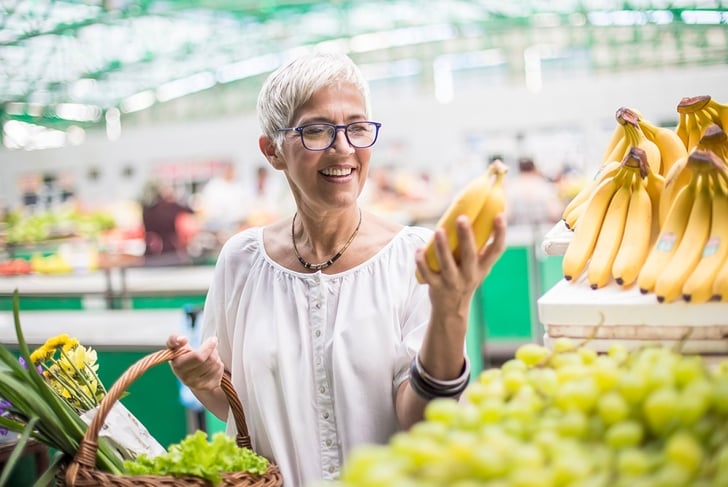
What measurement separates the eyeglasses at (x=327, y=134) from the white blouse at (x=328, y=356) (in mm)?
269

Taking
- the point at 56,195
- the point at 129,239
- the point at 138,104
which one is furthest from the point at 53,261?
the point at 138,104

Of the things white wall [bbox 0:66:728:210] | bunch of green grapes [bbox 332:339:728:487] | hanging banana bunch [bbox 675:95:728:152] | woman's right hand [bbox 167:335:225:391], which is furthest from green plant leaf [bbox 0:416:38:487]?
white wall [bbox 0:66:728:210]

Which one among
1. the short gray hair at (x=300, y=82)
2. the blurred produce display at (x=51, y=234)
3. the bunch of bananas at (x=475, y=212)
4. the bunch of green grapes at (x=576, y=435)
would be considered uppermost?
the short gray hair at (x=300, y=82)

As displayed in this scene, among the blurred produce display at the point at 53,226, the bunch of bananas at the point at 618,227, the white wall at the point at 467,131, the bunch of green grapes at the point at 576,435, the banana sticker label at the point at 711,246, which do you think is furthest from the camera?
the white wall at the point at 467,131

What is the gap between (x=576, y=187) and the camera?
842cm

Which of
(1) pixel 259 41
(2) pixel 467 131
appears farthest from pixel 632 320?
(1) pixel 259 41

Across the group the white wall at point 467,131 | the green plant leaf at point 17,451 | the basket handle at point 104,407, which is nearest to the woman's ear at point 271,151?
the basket handle at point 104,407

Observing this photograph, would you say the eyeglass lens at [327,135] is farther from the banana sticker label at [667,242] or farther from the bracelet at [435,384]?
the banana sticker label at [667,242]

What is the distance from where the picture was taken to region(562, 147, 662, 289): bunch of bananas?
150 centimetres

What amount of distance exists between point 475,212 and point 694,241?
51 centimetres

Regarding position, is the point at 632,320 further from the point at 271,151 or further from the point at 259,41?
the point at 259,41

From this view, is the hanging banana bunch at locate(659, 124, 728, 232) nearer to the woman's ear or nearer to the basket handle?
the woman's ear

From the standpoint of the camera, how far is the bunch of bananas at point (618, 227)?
150cm

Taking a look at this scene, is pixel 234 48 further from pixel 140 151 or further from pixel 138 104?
pixel 138 104
